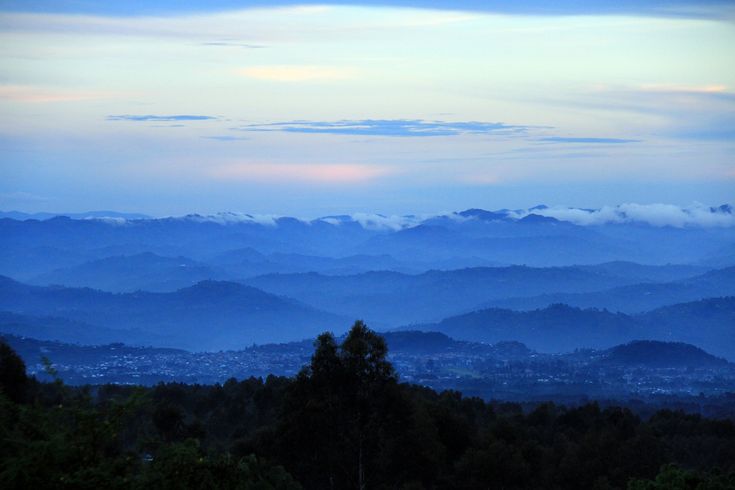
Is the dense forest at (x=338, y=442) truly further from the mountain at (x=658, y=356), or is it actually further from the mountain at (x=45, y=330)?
the mountain at (x=45, y=330)

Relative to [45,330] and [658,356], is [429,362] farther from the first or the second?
[45,330]

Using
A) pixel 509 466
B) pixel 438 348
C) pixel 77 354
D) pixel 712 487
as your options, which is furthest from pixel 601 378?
pixel 712 487

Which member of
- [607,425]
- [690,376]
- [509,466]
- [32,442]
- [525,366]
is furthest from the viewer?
[525,366]

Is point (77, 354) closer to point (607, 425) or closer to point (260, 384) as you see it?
point (260, 384)

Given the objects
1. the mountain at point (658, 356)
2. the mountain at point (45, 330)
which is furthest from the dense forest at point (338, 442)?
the mountain at point (45, 330)

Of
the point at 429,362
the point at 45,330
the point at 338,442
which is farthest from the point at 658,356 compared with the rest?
the point at 338,442

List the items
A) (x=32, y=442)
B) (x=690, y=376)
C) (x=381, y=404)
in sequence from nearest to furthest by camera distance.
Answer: (x=32, y=442) < (x=381, y=404) < (x=690, y=376)
